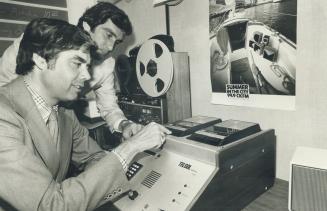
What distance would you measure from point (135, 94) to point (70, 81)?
2.40ft

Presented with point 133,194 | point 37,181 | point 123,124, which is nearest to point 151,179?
point 133,194

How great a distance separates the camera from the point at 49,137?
960 millimetres

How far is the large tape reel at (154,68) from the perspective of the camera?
5.04ft

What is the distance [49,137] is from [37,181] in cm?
23

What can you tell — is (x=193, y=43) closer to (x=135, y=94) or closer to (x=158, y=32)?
(x=158, y=32)

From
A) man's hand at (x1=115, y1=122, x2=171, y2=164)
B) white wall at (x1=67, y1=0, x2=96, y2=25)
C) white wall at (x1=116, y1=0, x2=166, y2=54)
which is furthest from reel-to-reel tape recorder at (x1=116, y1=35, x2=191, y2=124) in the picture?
white wall at (x1=67, y1=0, x2=96, y2=25)

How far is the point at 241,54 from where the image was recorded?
1351 mm

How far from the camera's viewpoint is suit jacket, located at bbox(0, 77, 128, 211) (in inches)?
29.4

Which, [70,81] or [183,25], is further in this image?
[183,25]

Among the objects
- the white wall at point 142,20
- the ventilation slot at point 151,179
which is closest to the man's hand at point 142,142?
the ventilation slot at point 151,179

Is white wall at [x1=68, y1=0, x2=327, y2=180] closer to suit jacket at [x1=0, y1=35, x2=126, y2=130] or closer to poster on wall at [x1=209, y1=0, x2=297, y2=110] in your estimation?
poster on wall at [x1=209, y1=0, x2=297, y2=110]

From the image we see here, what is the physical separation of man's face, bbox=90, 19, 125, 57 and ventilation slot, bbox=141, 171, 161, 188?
0.95 m

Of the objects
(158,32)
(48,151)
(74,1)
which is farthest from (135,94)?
(74,1)

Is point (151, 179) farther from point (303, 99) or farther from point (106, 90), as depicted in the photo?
point (106, 90)
